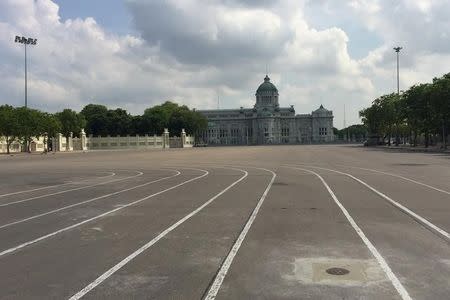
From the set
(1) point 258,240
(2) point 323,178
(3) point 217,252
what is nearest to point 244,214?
(1) point 258,240

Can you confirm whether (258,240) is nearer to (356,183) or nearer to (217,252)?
(217,252)

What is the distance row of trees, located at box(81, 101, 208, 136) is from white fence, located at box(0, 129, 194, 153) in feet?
15.6

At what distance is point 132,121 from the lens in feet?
534

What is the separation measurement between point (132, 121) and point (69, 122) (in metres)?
30.2

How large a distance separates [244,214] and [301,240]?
11.7 ft

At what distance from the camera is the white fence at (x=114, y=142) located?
122m

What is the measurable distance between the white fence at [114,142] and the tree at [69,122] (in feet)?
8.01

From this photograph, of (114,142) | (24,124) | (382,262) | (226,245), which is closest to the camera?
(382,262)

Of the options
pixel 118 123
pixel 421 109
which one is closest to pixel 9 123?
pixel 421 109

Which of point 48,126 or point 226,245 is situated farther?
point 48,126

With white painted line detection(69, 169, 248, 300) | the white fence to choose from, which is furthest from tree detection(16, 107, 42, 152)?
white painted line detection(69, 169, 248, 300)

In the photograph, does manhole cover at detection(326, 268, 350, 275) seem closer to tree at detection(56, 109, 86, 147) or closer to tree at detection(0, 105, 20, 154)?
tree at detection(0, 105, 20, 154)

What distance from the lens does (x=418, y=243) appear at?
31.6ft

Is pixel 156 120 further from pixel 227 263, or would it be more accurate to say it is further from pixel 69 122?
pixel 227 263
